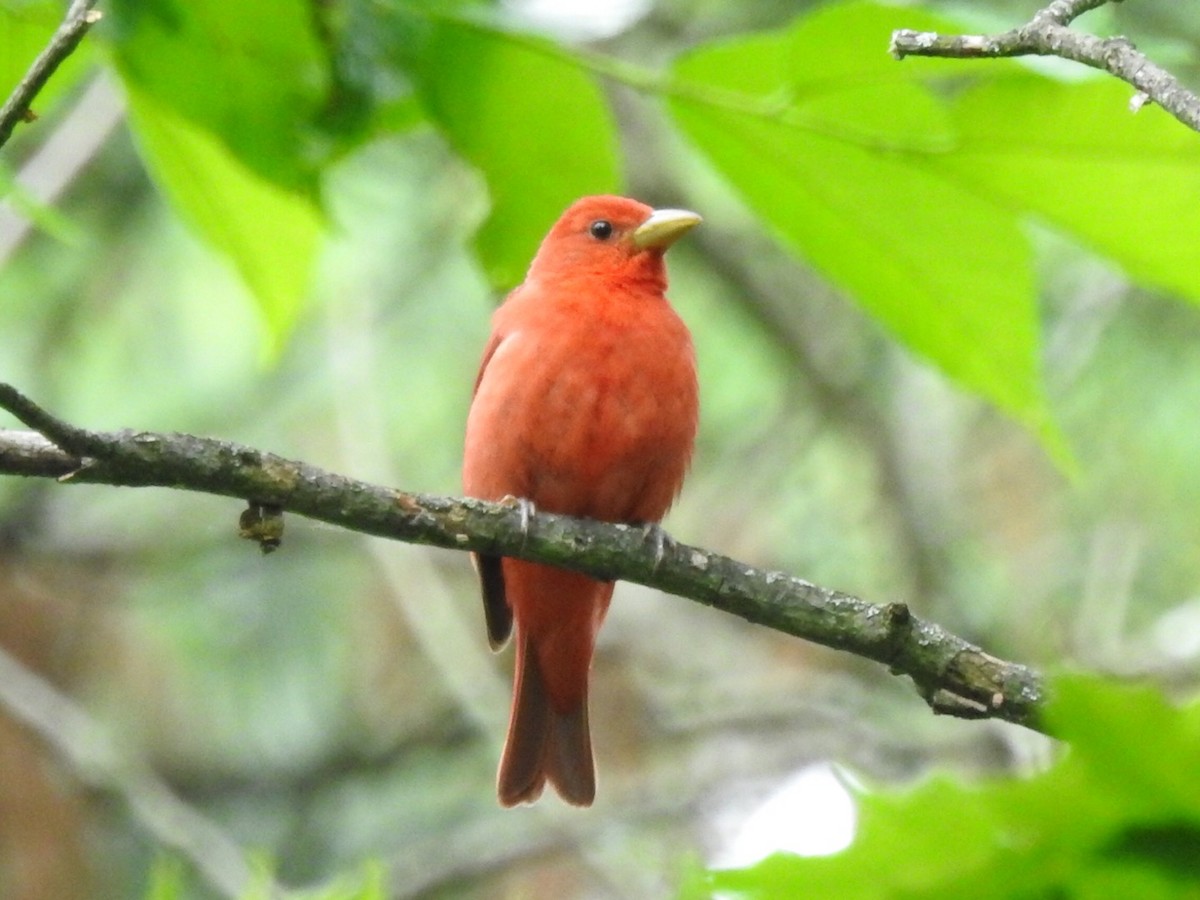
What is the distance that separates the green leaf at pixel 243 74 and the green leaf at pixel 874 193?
62 centimetres

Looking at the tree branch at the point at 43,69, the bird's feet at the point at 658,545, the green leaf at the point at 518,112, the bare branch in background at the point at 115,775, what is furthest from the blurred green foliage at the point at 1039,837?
the bare branch in background at the point at 115,775

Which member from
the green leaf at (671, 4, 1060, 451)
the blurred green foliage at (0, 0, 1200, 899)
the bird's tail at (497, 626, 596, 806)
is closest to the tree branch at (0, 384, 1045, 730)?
the green leaf at (671, 4, 1060, 451)

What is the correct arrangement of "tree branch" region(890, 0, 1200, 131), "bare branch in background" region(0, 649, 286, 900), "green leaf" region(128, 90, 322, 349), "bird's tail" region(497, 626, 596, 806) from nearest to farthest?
"tree branch" region(890, 0, 1200, 131), "green leaf" region(128, 90, 322, 349), "bird's tail" region(497, 626, 596, 806), "bare branch in background" region(0, 649, 286, 900)

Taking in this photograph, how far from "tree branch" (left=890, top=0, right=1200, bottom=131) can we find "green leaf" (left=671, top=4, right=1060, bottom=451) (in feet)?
2.00

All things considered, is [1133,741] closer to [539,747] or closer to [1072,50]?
[1072,50]

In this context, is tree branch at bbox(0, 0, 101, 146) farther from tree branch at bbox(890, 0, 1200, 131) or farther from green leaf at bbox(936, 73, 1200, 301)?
green leaf at bbox(936, 73, 1200, 301)

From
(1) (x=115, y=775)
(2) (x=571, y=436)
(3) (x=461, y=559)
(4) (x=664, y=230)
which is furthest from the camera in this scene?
(3) (x=461, y=559)

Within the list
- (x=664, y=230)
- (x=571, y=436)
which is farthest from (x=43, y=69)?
(x=664, y=230)

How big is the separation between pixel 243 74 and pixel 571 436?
1225mm

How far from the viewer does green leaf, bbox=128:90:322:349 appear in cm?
293

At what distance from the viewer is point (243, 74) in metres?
2.76

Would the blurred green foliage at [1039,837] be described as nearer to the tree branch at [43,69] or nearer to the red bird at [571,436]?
the tree branch at [43,69]

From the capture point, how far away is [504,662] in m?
7.14

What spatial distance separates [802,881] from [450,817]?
6.04 m
